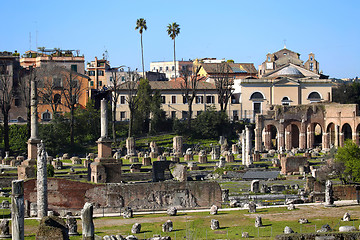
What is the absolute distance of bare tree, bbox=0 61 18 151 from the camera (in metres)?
65.6

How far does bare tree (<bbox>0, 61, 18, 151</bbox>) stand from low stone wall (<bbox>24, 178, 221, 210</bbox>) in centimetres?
3060

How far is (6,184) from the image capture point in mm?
46188

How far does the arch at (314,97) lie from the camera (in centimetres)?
8306

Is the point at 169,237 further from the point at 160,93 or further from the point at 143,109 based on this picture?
the point at 160,93

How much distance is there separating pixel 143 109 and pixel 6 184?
104 ft

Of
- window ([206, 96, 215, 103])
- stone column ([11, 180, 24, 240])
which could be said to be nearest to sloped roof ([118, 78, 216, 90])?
window ([206, 96, 215, 103])

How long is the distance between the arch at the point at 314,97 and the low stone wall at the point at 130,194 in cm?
4810

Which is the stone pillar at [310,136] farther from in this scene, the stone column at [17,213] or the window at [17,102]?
the stone column at [17,213]

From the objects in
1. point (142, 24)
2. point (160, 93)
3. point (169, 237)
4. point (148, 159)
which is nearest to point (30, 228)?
point (169, 237)

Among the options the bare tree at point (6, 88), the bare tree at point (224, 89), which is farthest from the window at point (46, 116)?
the bare tree at point (224, 89)

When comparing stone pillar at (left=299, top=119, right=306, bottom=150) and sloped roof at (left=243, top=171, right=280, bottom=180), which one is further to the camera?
stone pillar at (left=299, top=119, right=306, bottom=150)

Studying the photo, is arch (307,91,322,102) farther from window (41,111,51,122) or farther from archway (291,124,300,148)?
window (41,111,51,122)

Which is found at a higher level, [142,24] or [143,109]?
[142,24]

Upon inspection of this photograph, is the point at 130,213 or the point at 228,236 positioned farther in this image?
the point at 130,213
